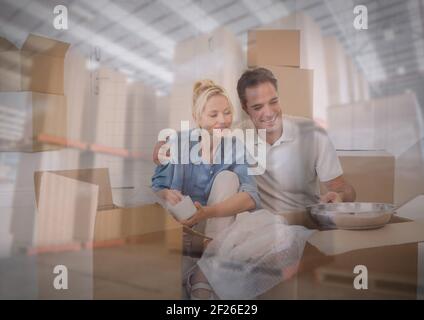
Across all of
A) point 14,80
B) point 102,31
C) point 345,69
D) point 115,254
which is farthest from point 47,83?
point 345,69

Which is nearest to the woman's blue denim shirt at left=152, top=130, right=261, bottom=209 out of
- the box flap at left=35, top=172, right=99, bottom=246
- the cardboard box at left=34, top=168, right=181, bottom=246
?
the cardboard box at left=34, top=168, right=181, bottom=246

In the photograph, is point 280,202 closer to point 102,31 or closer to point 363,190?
point 363,190

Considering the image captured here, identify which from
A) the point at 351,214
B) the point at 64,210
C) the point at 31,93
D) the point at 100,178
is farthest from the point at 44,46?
the point at 351,214

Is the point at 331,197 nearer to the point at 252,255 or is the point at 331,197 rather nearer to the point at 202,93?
the point at 252,255

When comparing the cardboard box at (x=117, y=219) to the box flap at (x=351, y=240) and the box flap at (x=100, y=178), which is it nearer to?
the box flap at (x=100, y=178)

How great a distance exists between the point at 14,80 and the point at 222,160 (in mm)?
1142

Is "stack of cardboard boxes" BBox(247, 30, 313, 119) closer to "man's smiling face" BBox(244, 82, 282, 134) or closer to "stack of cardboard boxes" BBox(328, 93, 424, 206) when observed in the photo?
"man's smiling face" BBox(244, 82, 282, 134)

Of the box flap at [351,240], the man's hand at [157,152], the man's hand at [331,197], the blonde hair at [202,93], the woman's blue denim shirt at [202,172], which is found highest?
the blonde hair at [202,93]

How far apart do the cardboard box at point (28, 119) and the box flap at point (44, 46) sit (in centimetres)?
21

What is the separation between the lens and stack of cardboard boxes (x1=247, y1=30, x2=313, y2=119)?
1.96 m

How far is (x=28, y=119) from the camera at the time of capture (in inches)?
82.4

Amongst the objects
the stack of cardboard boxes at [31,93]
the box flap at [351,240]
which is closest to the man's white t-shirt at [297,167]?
the box flap at [351,240]

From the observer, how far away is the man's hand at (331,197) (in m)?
1.96

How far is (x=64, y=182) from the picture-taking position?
205 cm
